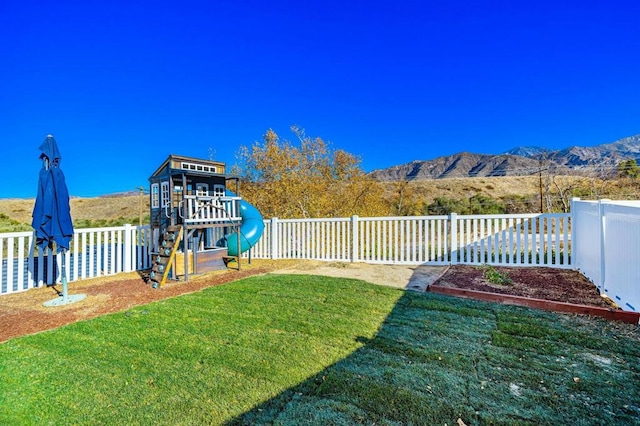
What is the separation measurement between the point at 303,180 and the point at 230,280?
20.2 feet

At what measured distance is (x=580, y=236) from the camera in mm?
5711

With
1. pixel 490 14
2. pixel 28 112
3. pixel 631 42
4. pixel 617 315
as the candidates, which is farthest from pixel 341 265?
pixel 28 112

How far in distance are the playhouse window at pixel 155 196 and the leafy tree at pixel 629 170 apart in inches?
682

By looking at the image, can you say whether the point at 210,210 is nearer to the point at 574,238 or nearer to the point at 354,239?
the point at 354,239

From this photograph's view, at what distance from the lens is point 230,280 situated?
5934mm

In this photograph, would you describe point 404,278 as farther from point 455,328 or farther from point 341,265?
point 455,328

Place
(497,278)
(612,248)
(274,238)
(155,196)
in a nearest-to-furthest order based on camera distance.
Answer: (612,248)
(497,278)
(155,196)
(274,238)

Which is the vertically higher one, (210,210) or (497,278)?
(210,210)

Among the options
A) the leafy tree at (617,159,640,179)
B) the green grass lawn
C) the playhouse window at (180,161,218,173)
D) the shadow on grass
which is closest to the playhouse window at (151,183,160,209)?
the playhouse window at (180,161,218,173)

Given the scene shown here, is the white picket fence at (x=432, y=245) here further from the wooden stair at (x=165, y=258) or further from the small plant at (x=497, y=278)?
the wooden stair at (x=165, y=258)

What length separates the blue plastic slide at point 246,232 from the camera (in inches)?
293

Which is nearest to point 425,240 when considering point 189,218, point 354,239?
point 354,239

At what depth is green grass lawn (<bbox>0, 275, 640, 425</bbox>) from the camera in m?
1.90

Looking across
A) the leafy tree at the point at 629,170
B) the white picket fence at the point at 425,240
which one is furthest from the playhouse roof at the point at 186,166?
the leafy tree at the point at 629,170
